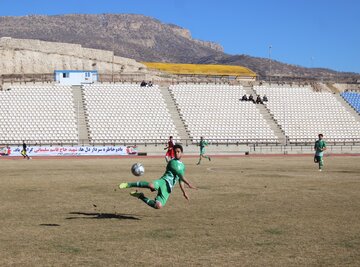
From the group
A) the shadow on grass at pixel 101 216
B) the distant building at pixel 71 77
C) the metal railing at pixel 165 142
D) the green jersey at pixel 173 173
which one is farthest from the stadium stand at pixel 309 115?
the green jersey at pixel 173 173

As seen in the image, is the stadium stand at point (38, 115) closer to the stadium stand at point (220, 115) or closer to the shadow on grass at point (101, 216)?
the stadium stand at point (220, 115)

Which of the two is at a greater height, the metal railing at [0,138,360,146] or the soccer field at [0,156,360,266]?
the soccer field at [0,156,360,266]

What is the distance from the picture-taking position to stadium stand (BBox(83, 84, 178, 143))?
69188 mm

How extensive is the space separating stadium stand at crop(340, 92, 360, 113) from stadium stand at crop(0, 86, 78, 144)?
4019cm

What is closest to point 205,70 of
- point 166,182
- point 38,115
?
point 38,115

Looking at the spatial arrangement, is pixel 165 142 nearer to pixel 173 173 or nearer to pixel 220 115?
pixel 220 115

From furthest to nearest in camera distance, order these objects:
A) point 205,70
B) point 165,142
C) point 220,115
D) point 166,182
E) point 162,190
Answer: point 205,70 < point 220,115 < point 165,142 < point 166,182 < point 162,190

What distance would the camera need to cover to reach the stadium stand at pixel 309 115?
7619 centimetres

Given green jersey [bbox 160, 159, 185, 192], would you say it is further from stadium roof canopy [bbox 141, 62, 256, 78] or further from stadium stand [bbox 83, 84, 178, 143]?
stadium roof canopy [bbox 141, 62, 256, 78]

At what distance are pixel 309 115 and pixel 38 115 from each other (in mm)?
35119

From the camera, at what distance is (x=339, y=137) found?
249ft

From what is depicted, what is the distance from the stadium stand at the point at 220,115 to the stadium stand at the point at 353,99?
15653 millimetres

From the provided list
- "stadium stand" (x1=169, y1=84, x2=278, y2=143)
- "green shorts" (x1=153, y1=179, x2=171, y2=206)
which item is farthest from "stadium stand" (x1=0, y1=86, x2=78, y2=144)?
"green shorts" (x1=153, y1=179, x2=171, y2=206)

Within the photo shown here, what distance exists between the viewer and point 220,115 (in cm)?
7800
